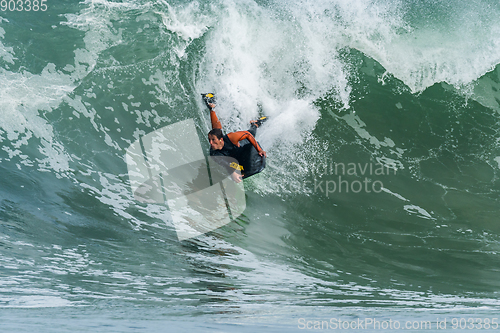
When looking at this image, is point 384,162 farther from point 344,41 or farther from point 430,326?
point 430,326

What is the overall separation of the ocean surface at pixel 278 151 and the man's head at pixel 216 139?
47.9 inches

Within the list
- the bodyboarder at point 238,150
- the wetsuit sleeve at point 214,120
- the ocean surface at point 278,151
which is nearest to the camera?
the ocean surface at point 278,151

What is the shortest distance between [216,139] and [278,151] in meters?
1.70

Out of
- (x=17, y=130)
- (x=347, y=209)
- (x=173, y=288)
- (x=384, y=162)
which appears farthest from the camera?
(x=384, y=162)

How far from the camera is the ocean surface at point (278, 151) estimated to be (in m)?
4.43

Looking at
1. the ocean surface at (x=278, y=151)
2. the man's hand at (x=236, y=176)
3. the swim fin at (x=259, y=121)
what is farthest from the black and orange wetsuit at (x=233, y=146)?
the ocean surface at (x=278, y=151)

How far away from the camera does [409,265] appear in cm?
541

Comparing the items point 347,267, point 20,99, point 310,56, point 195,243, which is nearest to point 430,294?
point 347,267

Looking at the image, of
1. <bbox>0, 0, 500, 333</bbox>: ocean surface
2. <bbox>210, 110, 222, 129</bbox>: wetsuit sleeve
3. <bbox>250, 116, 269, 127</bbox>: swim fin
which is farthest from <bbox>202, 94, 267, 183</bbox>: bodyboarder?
<bbox>0, 0, 500, 333</bbox>: ocean surface

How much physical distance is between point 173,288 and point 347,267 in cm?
267

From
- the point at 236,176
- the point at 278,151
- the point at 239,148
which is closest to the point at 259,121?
the point at 278,151

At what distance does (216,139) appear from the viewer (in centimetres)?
532

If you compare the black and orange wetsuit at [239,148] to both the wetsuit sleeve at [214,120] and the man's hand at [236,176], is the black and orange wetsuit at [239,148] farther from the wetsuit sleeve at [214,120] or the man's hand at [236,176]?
the wetsuit sleeve at [214,120]

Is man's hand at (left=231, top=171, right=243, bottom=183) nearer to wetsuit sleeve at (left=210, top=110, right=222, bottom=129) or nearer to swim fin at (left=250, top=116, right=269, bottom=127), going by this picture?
wetsuit sleeve at (left=210, top=110, right=222, bottom=129)
